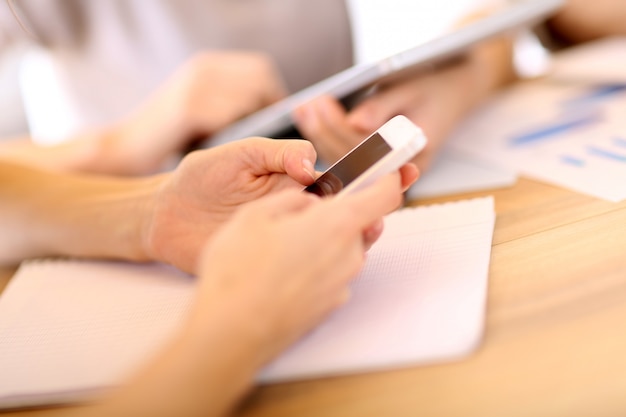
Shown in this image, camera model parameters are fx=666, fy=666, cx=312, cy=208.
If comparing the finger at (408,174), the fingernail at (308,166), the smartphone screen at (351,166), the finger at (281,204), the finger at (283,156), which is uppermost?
the finger at (283,156)

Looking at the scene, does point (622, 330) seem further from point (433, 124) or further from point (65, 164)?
point (65, 164)

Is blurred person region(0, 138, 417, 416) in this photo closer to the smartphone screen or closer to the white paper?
the smartphone screen

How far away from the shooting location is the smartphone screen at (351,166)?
1.44 feet

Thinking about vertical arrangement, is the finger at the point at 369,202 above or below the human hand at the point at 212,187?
below

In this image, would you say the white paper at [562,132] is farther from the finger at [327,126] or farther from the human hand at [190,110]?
the human hand at [190,110]

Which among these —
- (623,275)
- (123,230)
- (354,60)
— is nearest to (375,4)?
(354,60)

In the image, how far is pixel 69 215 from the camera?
64 cm

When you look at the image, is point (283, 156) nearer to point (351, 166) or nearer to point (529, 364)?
point (351, 166)

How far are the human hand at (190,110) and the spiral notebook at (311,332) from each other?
26cm

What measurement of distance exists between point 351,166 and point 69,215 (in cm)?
32

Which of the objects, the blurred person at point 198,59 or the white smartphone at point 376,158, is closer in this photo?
the white smartphone at point 376,158

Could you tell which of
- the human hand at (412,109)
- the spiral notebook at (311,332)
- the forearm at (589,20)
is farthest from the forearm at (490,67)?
the spiral notebook at (311,332)

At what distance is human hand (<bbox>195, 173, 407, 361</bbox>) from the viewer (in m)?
0.35

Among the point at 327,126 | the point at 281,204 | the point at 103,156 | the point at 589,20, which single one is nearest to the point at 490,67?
the point at 589,20
